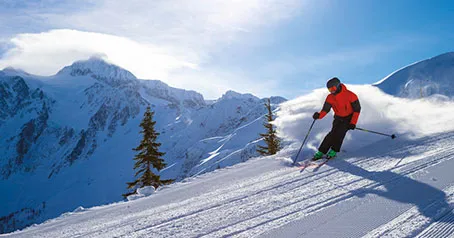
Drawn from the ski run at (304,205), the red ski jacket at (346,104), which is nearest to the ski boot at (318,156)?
the ski run at (304,205)

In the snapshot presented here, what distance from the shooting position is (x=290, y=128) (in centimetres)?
1028

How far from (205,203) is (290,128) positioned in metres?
5.68

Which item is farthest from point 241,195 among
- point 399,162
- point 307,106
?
point 307,106

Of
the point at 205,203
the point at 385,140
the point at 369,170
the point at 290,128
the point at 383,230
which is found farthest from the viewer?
the point at 290,128

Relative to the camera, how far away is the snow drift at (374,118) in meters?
9.05

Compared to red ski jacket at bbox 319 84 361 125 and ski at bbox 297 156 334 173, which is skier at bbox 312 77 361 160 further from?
ski at bbox 297 156 334 173

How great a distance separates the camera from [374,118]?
9977mm

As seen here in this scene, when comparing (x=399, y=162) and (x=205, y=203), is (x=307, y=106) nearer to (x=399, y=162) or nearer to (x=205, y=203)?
(x=399, y=162)

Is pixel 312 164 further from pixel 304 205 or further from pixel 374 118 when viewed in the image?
pixel 374 118

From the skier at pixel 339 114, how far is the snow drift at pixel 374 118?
74 cm

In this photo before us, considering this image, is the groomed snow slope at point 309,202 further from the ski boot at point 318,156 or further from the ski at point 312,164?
the ski boot at point 318,156

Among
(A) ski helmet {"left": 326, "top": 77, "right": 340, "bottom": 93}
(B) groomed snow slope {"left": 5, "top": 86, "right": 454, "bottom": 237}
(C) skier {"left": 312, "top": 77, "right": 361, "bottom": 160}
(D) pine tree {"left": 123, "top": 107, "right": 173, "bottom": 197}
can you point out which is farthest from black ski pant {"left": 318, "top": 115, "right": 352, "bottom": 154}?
(D) pine tree {"left": 123, "top": 107, "right": 173, "bottom": 197}

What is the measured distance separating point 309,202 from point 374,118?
6.52 m

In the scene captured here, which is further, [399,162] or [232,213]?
[399,162]
